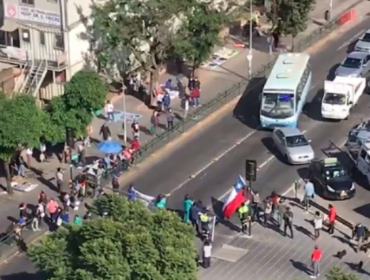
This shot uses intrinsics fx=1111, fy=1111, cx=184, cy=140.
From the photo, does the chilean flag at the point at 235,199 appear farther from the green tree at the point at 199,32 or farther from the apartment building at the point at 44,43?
the apartment building at the point at 44,43

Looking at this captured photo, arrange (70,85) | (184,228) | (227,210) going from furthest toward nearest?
(70,85)
(227,210)
(184,228)

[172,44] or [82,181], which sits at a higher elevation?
[172,44]

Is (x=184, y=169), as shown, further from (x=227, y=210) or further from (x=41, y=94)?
(x=41, y=94)

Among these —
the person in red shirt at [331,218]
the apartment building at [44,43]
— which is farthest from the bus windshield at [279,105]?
the apartment building at [44,43]

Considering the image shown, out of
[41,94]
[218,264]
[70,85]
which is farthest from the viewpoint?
[41,94]

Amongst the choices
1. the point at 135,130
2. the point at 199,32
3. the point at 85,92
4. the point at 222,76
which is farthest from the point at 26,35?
the point at 222,76

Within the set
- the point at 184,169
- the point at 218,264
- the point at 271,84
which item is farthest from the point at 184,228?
the point at 271,84
